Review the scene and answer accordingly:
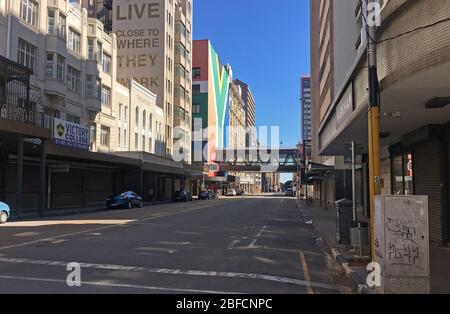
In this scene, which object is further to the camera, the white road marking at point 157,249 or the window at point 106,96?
the window at point 106,96

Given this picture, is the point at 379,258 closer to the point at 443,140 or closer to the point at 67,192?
the point at 443,140

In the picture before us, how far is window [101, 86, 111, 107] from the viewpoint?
168ft

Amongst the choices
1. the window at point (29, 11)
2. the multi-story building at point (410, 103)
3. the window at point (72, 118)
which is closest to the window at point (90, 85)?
the window at point (72, 118)

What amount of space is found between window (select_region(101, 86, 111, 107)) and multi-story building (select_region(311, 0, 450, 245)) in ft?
98.7

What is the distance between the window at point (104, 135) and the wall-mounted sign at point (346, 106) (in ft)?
111

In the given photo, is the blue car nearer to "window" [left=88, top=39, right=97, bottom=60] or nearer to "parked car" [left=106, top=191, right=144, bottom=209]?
"parked car" [left=106, top=191, right=144, bottom=209]

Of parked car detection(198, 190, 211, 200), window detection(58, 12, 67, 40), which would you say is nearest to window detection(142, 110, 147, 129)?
parked car detection(198, 190, 211, 200)

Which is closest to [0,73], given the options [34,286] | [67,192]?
[67,192]

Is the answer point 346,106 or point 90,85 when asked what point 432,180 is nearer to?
point 346,106

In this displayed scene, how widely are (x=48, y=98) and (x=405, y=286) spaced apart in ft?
117

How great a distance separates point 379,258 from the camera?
8.85 metres

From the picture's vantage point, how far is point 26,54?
36688 mm

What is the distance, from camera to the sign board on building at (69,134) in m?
34.5

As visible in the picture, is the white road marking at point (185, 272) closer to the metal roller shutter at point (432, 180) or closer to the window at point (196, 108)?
the metal roller shutter at point (432, 180)
